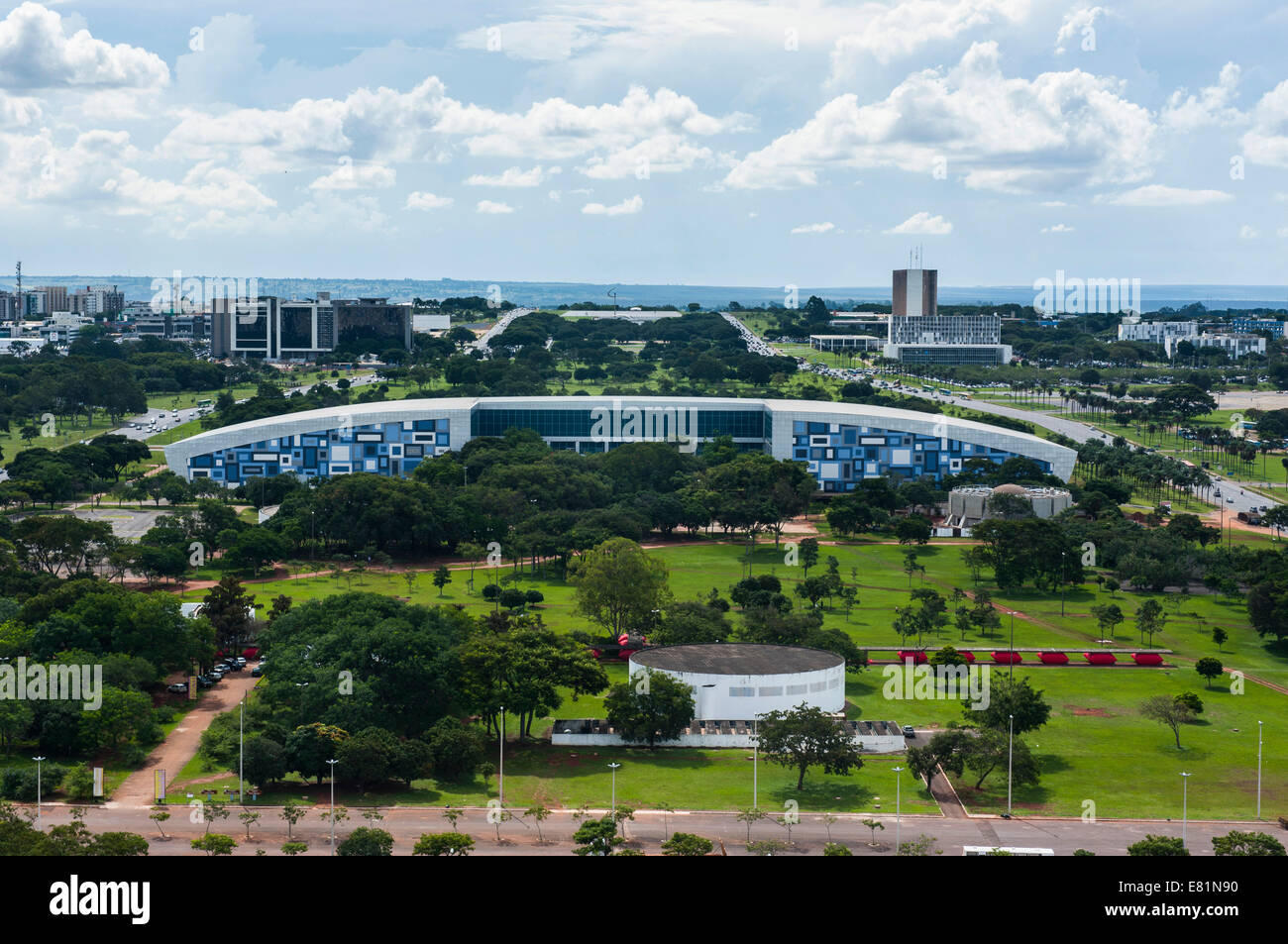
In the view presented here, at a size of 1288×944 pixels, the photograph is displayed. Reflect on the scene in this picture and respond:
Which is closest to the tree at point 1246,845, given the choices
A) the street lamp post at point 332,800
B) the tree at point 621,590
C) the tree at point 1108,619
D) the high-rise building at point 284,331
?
the street lamp post at point 332,800

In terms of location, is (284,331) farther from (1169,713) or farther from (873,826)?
(873,826)

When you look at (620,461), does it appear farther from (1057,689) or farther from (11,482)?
(1057,689)

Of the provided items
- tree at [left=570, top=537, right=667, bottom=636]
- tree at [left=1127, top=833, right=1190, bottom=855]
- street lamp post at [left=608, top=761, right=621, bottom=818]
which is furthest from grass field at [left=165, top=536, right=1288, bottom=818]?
tree at [left=1127, top=833, right=1190, bottom=855]

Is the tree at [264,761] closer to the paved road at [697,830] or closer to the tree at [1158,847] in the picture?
the paved road at [697,830]

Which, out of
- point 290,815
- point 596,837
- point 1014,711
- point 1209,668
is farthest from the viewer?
point 1209,668

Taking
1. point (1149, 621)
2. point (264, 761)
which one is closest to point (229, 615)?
point (264, 761)
